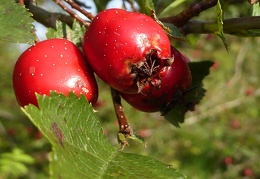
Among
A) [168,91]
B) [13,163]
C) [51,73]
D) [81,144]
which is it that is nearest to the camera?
[81,144]

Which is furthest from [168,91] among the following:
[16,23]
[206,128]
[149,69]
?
[206,128]

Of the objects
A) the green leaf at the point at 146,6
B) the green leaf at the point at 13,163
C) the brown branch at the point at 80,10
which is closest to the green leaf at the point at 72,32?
the brown branch at the point at 80,10

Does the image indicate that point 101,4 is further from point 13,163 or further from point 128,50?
point 13,163

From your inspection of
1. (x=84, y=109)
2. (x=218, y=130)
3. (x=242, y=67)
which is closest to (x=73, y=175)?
(x=84, y=109)

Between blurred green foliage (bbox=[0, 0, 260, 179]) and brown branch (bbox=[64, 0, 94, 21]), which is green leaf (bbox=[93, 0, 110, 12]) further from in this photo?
blurred green foliage (bbox=[0, 0, 260, 179])

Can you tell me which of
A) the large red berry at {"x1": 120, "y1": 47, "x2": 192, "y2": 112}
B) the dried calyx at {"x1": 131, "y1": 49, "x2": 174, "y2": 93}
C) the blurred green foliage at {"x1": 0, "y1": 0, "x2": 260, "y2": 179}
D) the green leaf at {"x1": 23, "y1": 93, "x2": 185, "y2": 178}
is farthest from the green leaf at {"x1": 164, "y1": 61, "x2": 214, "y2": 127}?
the blurred green foliage at {"x1": 0, "y1": 0, "x2": 260, "y2": 179}

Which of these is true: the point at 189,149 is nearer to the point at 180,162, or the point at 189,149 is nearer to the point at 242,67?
the point at 180,162

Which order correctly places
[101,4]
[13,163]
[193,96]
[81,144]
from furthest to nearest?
1. [13,163]
2. [101,4]
3. [193,96]
4. [81,144]
